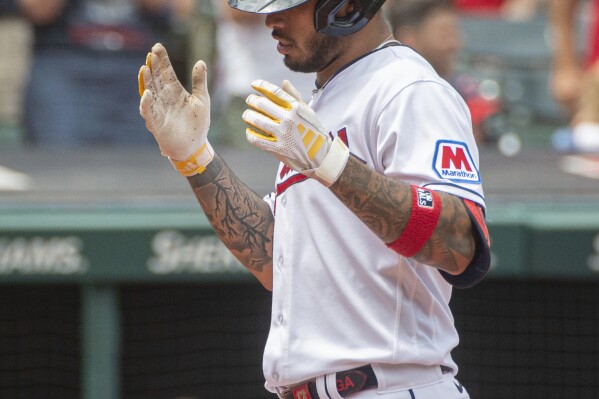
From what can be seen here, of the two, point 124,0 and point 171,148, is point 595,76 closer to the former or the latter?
point 124,0

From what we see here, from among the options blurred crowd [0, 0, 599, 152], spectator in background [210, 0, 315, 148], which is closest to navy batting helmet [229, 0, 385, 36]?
spectator in background [210, 0, 315, 148]

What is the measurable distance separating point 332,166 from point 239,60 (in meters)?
3.56

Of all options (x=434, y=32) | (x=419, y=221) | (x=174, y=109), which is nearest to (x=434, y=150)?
(x=419, y=221)

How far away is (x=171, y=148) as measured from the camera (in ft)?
7.52

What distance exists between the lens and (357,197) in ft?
6.31

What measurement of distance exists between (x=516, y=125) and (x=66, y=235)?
13.0 ft

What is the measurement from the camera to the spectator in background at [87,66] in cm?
574

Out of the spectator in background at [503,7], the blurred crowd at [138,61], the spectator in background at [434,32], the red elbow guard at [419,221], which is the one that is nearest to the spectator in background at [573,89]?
the blurred crowd at [138,61]

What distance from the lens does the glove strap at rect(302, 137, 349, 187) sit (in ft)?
6.25

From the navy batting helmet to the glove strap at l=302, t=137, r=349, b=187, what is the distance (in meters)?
0.31

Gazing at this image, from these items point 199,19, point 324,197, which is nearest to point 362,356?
point 324,197

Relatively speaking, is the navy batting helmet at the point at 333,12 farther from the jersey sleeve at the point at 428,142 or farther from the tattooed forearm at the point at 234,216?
the tattooed forearm at the point at 234,216

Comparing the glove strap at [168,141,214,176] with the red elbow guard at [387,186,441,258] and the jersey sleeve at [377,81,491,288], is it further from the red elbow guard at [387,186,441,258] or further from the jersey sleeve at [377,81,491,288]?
the red elbow guard at [387,186,441,258]

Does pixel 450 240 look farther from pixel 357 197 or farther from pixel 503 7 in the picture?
pixel 503 7
